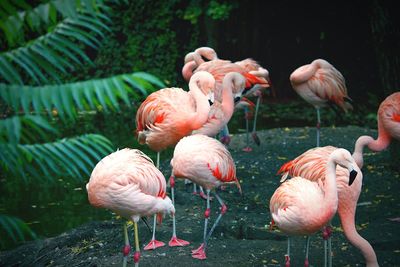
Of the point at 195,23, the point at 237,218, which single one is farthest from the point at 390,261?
the point at 195,23

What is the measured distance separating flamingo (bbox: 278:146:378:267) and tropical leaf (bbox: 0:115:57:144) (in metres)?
2.77

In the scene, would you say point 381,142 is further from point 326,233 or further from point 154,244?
point 154,244

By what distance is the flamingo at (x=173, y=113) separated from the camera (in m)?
5.43

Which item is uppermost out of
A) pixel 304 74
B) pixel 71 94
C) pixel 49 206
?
pixel 71 94

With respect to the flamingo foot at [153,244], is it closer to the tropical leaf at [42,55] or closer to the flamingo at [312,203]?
the flamingo at [312,203]

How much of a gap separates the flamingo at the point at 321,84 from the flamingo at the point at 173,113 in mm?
1844

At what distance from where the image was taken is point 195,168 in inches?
185

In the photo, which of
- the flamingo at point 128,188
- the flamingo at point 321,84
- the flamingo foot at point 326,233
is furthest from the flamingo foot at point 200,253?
the flamingo at point 321,84

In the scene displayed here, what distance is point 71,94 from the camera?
57.1 inches

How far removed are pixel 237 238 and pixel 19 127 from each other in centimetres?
387

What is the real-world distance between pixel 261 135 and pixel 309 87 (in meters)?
1.41

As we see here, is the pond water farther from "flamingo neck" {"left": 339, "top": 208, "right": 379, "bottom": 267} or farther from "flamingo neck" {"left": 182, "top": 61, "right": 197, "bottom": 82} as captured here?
"flamingo neck" {"left": 339, "top": 208, "right": 379, "bottom": 267}

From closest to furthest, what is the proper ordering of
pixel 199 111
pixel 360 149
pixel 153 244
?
pixel 153 244
pixel 360 149
pixel 199 111

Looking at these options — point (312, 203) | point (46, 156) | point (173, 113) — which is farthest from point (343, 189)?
point (46, 156)
